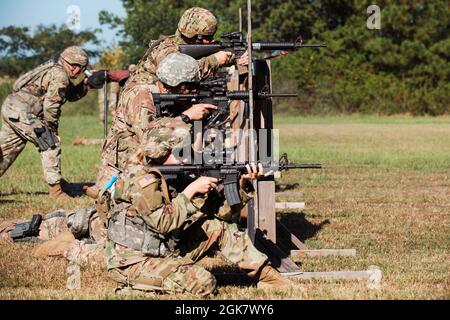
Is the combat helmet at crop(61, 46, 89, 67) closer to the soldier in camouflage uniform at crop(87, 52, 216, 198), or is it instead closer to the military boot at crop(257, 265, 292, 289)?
the soldier in camouflage uniform at crop(87, 52, 216, 198)

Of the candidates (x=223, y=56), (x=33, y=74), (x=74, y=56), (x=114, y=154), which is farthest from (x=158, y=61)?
(x=33, y=74)

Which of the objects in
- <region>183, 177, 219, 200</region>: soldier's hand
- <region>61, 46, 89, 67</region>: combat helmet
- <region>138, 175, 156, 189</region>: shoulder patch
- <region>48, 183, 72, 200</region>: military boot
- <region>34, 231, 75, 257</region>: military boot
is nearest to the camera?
<region>138, 175, 156, 189</region>: shoulder patch

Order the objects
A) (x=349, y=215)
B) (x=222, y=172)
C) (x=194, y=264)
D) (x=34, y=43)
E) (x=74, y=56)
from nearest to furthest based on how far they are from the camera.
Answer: (x=222, y=172) → (x=194, y=264) → (x=349, y=215) → (x=74, y=56) → (x=34, y=43)

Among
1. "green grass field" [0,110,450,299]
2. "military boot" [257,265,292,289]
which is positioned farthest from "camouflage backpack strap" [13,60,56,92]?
"military boot" [257,265,292,289]

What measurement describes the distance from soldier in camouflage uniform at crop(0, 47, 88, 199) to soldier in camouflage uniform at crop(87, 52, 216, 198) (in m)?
4.30

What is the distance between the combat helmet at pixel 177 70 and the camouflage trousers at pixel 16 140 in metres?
7.09

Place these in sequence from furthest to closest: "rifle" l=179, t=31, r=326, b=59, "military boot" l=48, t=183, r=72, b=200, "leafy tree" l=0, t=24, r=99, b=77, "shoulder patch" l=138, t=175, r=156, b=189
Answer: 1. "leafy tree" l=0, t=24, r=99, b=77
2. "military boot" l=48, t=183, r=72, b=200
3. "rifle" l=179, t=31, r=326, b=59
4. "shoulder patch" l=138, t=175, r=156, b=189

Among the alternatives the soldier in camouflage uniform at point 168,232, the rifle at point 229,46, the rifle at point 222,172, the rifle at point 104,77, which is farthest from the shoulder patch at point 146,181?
the rifle at point 104,77

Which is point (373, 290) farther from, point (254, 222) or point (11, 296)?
point (11, 296)

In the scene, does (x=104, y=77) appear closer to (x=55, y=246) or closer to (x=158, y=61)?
(x=158, y=61)

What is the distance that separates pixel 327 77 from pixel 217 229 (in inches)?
1754

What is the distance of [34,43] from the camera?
210ft

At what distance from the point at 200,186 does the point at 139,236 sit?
64 cm

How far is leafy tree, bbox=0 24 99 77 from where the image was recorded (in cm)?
6191
